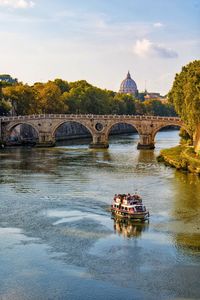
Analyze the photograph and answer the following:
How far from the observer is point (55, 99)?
116 m

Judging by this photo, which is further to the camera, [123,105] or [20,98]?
[123,105]

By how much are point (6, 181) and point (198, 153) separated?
22.0m

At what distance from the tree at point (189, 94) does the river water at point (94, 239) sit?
10.1 meters

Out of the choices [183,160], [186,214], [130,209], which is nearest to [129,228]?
[130,209]

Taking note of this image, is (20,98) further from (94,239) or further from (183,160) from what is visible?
(94,239)

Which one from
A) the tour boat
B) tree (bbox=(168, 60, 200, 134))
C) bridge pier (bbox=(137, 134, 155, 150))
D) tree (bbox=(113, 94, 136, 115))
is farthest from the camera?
tree (bbox=(113, 94, 136, 115))

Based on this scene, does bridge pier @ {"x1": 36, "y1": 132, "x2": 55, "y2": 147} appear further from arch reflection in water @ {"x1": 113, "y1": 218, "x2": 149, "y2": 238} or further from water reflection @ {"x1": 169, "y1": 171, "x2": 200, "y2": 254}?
arch reflection in water @ {"x1": 113, "y1": 218, "x2": 149, "y2": 238}

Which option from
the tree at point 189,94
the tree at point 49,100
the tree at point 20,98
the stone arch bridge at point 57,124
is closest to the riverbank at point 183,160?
the tree at point 189,94

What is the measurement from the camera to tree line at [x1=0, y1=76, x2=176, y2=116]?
4245 inches

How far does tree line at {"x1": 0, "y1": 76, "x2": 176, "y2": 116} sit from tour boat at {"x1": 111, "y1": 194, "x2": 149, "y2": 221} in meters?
65.3

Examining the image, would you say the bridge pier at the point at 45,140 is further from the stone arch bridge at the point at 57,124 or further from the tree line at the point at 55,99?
the tree line at the point at 55,99

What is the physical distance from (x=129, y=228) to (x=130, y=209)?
7.62ft

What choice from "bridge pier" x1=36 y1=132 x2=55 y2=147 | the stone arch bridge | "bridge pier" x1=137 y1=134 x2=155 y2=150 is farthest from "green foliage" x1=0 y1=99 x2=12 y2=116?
"bridge pier" x1=137 y1=134 x2=155 y2=150

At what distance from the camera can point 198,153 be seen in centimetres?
6456
